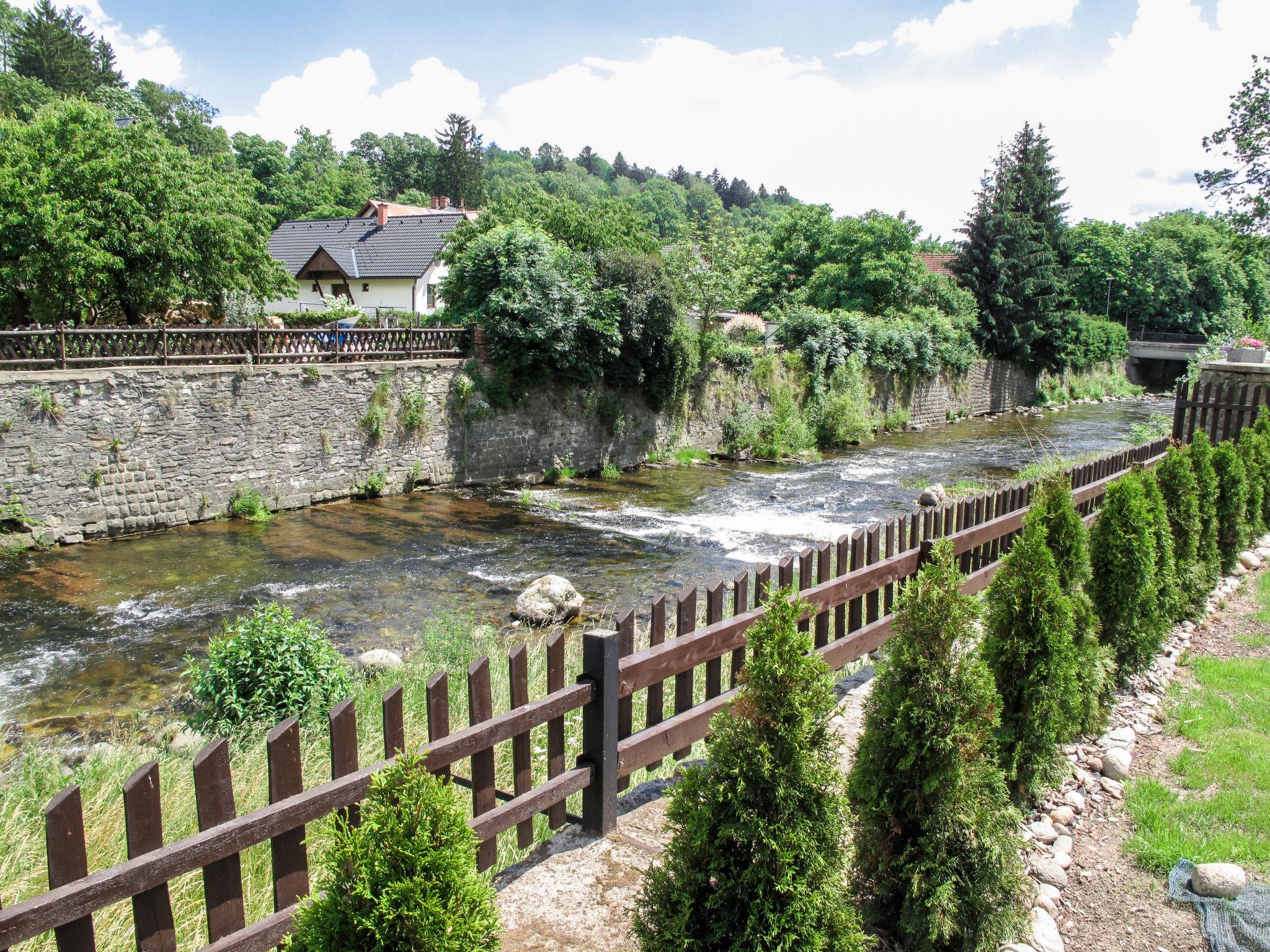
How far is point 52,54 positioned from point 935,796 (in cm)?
6846

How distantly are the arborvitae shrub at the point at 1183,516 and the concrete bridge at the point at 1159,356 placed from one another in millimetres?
49138

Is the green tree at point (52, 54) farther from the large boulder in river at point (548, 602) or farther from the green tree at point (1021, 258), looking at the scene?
the large boulder in river at point (548, 602)

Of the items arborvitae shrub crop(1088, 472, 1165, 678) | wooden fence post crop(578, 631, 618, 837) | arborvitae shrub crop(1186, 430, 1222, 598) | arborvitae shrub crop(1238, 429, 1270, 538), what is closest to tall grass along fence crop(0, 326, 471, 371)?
wooden fence post crop(578, 631, 618, 837)

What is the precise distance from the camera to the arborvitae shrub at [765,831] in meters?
2.43

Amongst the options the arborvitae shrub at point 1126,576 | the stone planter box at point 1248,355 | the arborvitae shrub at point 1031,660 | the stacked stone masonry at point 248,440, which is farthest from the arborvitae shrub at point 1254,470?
the stacked stone masonry at point 248,440

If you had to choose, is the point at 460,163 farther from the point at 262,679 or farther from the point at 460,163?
the point at 262,679

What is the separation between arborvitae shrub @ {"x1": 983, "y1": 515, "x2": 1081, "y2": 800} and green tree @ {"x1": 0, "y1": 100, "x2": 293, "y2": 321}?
60.1 feet

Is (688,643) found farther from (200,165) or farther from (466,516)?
(200,165)

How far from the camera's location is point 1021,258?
38.4m

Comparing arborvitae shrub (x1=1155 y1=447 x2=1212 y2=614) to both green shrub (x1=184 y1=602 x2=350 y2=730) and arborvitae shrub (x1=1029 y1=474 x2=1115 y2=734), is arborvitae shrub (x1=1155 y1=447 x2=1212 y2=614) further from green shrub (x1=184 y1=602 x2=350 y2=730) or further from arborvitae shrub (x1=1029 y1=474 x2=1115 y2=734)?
green shrub (x1=184 y1=602 x2=350 y2=730)

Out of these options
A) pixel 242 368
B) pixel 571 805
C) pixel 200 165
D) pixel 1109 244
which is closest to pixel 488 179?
pixel 1109 244

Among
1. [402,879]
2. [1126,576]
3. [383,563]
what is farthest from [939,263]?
[402,879]

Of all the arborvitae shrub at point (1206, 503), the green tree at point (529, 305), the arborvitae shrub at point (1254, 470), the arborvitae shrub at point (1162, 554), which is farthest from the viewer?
the green tree at point (529, 305)

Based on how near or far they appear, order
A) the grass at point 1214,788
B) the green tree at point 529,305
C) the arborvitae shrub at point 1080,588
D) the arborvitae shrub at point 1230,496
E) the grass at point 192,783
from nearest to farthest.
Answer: the grass at point 192,783
the grass at point 1214,788
the arborvitae shrub at point 1080,588
the arborvitae shrub at point 1230,496
the green tree at point 529,305
